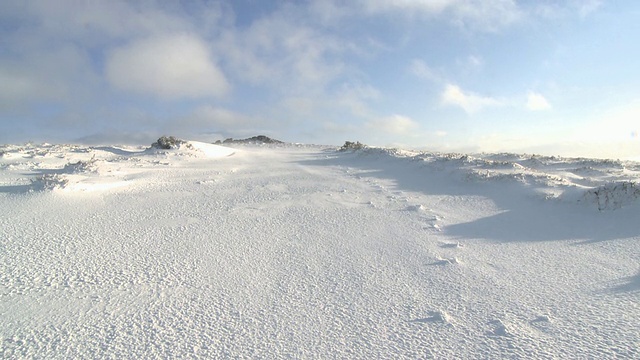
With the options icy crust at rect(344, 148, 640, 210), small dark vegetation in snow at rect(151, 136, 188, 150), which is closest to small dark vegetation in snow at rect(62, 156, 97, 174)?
small dark vegetation in snow at rect(151, 136, 188, 150)

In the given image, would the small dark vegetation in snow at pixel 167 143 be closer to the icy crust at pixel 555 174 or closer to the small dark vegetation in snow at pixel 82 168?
the small dark vegetation in snow at pixel 82 168

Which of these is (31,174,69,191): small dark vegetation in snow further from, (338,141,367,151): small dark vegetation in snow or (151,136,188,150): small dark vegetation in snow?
(338,141,367,151): small dark vegetation in snow

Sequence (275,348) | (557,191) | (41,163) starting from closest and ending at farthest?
(275,348) → (557,191) → (41,163)

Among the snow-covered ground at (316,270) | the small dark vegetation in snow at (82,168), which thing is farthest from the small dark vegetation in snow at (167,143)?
the snow-covered ground at (316,270)

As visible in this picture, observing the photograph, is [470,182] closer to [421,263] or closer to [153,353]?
[421,263]

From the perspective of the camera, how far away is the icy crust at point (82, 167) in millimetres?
6977

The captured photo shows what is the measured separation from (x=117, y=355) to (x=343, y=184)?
659 centimetres

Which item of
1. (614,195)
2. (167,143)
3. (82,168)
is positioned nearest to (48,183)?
(82,168)

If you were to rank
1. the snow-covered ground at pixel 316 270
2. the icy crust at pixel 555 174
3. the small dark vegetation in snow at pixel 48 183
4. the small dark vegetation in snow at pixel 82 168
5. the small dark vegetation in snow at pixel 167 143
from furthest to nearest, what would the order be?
the small dark vegetation in snow at pixel 167 143 < the small dark vegetation in snow at pixel 82 168 < the small dark vegetation in snow at pixel 48 183 < the icy crust at pixel 555 174 < the snow-covered ground at pixel 316 270

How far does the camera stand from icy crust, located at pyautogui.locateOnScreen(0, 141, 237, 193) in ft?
22.9

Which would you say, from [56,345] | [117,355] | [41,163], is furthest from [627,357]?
[41,163]

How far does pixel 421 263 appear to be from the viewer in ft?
14.2

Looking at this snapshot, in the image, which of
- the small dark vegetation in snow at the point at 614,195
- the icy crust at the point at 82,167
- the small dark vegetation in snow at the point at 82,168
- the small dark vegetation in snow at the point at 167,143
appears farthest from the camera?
the small dark vegetation in snow at the point at 167,143

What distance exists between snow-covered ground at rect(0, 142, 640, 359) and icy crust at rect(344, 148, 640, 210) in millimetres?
63
